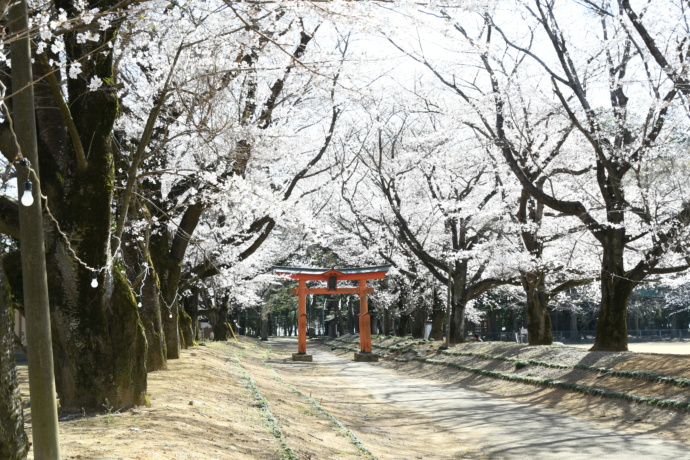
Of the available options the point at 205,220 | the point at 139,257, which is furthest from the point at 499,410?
the point at 205,220

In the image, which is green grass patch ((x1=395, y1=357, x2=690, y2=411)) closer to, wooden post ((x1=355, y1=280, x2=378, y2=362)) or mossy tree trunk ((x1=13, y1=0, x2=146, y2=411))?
wooden post ((x1=355, y1=280, x2=378, y2=362))

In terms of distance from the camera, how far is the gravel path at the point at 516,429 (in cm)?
759

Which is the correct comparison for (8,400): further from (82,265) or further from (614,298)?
(614,298)

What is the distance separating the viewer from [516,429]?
367 inches

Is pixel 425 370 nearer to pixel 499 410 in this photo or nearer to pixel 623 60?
pixel 499 410

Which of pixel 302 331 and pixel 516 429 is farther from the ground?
pixel 302 331

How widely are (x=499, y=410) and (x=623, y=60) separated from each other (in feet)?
28.2

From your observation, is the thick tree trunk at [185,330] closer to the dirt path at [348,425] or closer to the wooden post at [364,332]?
the dirt path at [348,425]

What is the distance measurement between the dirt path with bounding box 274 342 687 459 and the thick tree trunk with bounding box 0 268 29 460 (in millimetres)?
5265

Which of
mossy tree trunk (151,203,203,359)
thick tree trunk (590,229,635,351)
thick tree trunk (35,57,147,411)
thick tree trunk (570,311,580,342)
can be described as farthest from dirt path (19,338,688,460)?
thick tree trunk (570,311,580,342)

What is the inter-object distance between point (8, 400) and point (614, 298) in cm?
1323

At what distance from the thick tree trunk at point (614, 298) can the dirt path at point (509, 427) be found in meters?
3.35

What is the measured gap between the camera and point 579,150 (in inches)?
716

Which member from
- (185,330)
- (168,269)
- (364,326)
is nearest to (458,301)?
(364,326)
